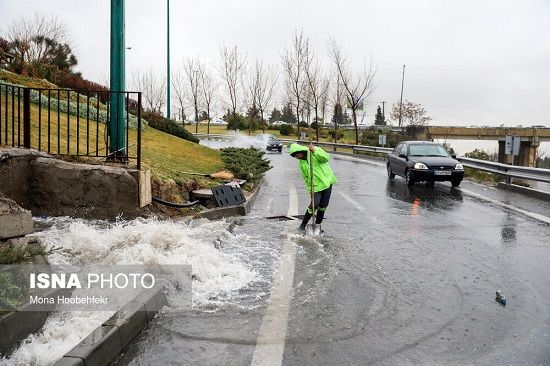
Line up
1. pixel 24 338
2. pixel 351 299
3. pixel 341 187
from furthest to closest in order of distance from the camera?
pixel 341 187 → pixel 351 299 → pixel 24 338

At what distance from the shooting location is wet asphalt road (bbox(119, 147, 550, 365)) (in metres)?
3.62

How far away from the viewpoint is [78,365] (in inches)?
119

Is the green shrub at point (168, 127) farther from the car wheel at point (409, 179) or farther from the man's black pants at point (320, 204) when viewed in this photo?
the man's black pants at point (320, 204)

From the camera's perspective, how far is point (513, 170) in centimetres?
1502

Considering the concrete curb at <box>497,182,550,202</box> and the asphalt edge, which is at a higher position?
the concrete curb at <box>497,182,550,202</box>

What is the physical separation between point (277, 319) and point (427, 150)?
1374cm

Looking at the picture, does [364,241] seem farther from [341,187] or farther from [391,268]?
[341,187]

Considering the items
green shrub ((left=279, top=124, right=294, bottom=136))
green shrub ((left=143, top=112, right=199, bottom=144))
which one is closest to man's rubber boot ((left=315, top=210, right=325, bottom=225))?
green shrub ((left=143, top=112, right=199, bottom=144))

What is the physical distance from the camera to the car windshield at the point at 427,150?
16.6 m

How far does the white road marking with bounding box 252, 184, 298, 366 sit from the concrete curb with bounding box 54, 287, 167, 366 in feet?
3.11

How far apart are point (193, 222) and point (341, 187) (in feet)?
25.1

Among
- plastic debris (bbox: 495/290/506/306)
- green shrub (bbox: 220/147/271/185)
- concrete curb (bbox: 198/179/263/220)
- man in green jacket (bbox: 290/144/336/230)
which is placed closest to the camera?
plastic debris (bbox: 495/290/506/306)

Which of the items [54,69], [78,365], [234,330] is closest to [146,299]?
[234,330]

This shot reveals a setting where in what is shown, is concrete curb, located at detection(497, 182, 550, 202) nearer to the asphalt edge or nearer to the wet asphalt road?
the wet asphalt road
